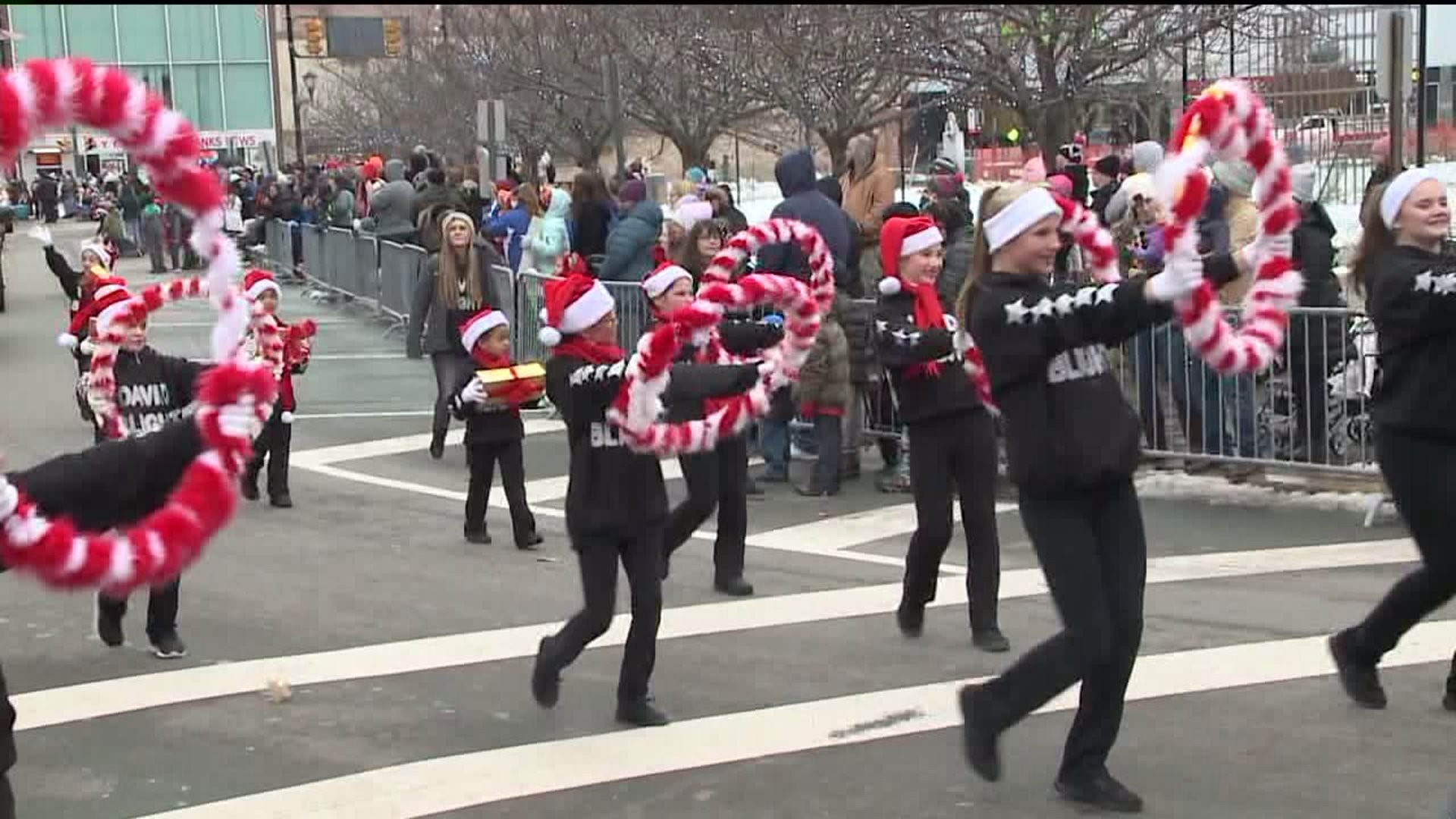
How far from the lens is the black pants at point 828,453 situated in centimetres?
1184

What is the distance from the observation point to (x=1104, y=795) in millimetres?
5848

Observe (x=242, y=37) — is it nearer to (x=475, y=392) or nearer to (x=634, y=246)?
(x=634, y=246)

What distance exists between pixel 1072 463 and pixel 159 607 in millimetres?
4490

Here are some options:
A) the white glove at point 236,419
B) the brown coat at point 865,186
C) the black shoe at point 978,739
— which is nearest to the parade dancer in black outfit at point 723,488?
the black shoe at point 978,739

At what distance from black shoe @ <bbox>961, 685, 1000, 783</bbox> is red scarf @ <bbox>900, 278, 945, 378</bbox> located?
6.72 ft

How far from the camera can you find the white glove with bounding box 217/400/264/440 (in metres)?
4.98

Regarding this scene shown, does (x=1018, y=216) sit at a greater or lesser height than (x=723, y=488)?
greater

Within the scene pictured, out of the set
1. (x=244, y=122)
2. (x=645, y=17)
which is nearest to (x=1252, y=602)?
(x=645, y=17)

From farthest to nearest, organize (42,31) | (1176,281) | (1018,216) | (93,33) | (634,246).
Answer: (93,33)
(42,31)
(634,246)
(1018,216)
(1176,281)

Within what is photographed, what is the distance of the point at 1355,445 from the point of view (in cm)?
1082

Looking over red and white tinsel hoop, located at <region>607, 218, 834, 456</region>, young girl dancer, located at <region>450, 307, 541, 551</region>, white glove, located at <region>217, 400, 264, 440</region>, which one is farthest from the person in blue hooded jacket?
white glove, located at <region>217, 400, 264, 440</region>

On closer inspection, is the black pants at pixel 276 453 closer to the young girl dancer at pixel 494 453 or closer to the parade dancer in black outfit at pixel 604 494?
the young girl dancer at pixel 494 453

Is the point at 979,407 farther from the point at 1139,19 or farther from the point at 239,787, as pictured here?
the point at 1139,19

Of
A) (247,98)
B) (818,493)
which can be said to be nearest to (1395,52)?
(818,493)
